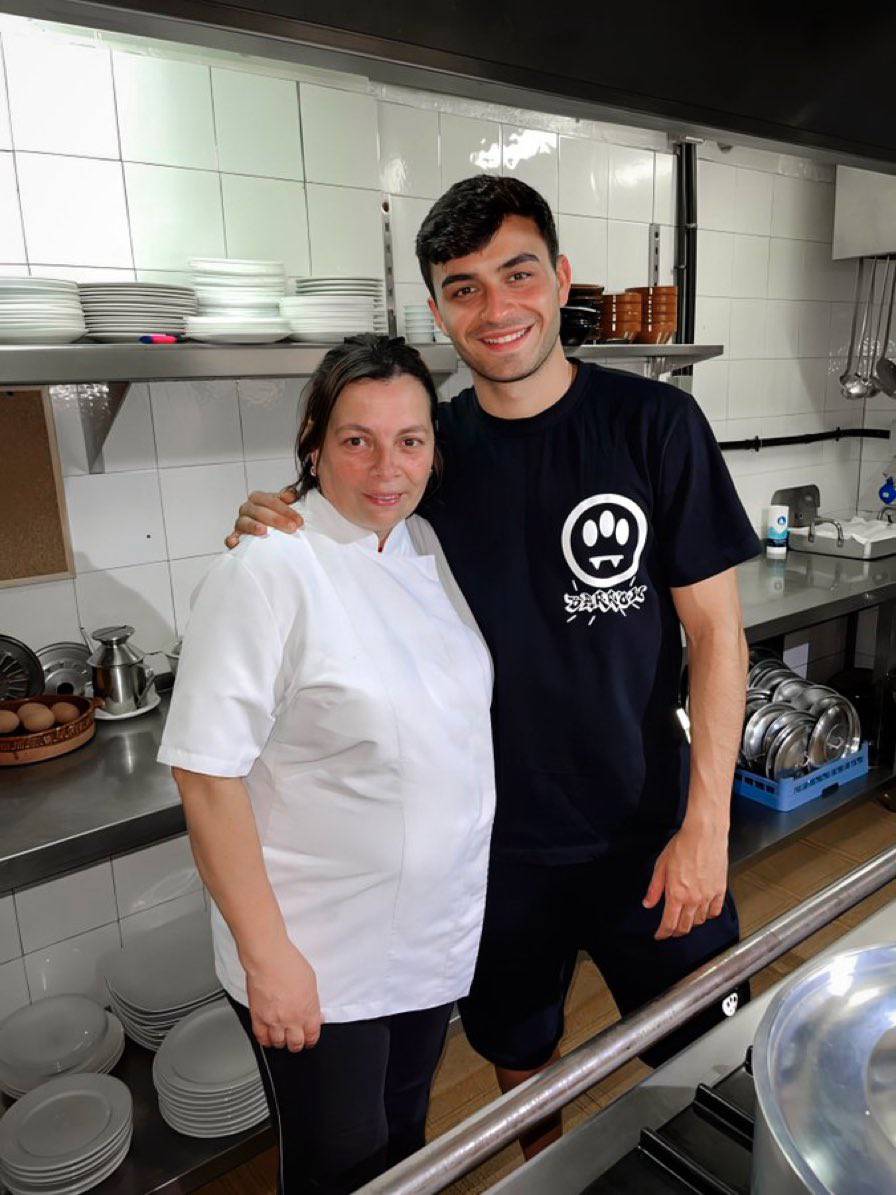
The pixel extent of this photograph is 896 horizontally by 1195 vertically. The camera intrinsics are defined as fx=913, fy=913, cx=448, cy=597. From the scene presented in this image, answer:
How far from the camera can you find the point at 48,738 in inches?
74.3

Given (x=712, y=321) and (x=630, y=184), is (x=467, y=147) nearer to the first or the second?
(x=630, y=184)

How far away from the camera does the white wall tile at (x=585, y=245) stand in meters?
2.88

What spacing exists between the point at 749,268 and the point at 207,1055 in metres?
3.16

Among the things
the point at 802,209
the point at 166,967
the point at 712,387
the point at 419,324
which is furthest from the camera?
the point at 802,209

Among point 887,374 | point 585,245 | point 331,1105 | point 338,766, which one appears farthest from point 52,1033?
point 887,374

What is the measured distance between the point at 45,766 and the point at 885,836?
8.86ft

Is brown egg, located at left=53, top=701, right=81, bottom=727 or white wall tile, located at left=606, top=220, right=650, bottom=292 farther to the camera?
white wall tile, located at left=606, top=220, right=650, bottom=292

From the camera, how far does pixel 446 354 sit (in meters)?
2.11

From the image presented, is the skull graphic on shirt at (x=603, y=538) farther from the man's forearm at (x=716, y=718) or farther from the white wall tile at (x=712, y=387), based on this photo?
the white wall tile at (x=712, y=387)

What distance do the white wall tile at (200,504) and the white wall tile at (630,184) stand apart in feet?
5.06

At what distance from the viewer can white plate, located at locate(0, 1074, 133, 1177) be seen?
171 centimetres

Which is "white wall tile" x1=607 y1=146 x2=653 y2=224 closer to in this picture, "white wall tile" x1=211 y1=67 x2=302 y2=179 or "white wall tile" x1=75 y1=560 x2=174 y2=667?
"white wall tile" x1=211 y1=67 x2=302 y2=179

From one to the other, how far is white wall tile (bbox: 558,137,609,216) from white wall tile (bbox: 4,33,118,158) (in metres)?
1.40

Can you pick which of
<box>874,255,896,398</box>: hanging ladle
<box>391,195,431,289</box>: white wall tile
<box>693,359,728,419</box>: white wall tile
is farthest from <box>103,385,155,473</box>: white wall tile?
<box>874,255,896,398</box>: hanging ladle
